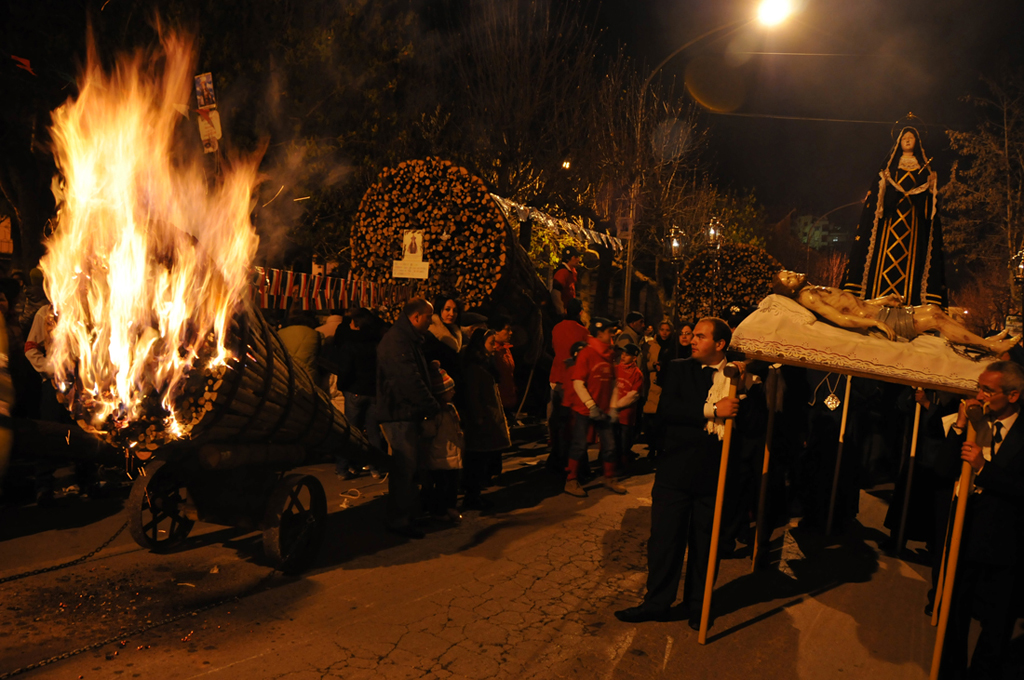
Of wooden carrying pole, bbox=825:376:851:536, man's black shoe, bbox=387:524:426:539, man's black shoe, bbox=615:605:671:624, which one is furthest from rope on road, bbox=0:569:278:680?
wooden carrying pole, bbox=825:376:851:536

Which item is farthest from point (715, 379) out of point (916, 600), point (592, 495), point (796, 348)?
point (592, 495)

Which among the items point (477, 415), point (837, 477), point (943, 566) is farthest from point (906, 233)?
point (477, 415)

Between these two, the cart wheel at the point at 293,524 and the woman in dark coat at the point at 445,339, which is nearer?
the cart wheel at the point at 293,524

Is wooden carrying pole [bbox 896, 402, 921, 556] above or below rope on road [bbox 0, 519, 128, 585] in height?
above

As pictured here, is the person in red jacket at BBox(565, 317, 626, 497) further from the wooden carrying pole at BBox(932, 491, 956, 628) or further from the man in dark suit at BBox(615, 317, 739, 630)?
the wooden carrying pole at BBox(932, 491, 956, 628)

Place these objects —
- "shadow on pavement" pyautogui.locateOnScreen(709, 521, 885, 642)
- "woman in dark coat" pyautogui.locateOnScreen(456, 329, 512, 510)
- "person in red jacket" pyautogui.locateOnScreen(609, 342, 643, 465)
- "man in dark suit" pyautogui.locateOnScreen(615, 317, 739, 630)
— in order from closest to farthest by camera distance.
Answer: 1. "man in dark suit" pyautogui.locateOnScreen(615, 317, 739, 630)
2. "shadow on pavement" pyautogui.locateOnScreen(709, 521, 885, 642)
3. "woman in dark coat" pyautogui.locateOnScreen(456, 329, 512, 510)
4. "person in red jacket" pyautogui.locateOnScreen(609, 342, 643, 465)

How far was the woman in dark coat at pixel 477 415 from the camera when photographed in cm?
720

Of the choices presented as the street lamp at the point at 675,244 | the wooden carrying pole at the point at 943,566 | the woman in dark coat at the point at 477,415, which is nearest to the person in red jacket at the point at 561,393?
the woman in dark coat at the point at 477,415

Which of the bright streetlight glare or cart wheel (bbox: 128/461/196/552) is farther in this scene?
the bright streetlight glare

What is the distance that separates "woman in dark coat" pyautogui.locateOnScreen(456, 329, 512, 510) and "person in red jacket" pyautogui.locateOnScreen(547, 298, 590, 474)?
1.45 m

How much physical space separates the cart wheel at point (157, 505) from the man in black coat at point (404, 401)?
1643mm

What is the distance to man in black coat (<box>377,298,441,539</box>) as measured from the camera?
609cm

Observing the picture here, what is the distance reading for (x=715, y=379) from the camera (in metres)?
4.73

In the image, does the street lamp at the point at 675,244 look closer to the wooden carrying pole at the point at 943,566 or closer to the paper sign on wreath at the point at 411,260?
the paper sign on wreath at the point at 411,260
